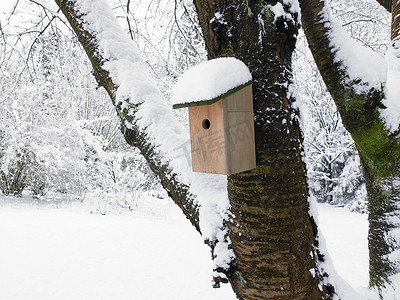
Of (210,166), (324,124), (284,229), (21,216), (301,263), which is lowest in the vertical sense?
(21,216)

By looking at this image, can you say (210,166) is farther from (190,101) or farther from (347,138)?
(347,138)

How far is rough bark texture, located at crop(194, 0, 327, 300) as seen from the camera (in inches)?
38.5

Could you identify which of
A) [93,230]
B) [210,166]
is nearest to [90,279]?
[93,230]

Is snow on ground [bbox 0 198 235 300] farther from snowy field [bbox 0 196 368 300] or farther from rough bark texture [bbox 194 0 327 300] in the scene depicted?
rough bark texture [bbox 194 0 327 300]

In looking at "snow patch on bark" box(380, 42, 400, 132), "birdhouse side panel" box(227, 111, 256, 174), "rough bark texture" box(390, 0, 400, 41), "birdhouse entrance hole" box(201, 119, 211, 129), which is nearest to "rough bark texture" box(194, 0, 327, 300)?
"birdhouse side panel" box(227, 111, 256, 174)

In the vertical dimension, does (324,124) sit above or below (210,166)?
above

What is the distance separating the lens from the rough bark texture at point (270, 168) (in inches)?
38.5

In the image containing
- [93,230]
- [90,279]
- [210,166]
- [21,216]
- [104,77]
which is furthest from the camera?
[21,216]

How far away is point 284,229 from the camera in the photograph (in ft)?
3.24

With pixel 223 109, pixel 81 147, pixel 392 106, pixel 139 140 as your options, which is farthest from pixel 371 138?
pixel 81 147

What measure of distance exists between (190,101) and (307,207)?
555 mm

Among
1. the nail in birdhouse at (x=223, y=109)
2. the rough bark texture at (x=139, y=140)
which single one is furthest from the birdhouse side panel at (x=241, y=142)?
the rough bark texture at (x=139, y=140)

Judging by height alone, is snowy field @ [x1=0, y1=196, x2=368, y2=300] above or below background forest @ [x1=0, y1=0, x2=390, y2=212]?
below

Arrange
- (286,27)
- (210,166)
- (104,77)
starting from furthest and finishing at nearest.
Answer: (104,77) → (210,166) → (286,27)
